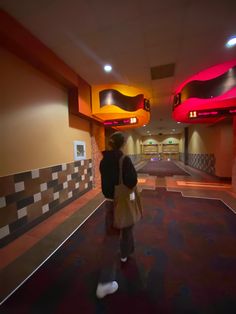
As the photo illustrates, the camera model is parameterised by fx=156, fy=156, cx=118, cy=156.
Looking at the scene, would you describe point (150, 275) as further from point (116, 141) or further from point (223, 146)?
point (223, 146)

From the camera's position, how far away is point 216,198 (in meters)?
3.45

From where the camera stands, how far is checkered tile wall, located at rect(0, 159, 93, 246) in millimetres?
1949

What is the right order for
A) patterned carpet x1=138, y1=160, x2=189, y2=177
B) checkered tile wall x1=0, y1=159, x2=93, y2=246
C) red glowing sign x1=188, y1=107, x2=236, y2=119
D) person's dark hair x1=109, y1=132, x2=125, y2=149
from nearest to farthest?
person's dark hair x1=109, y1=132, x2=125, y2=149, checkered tile wall x1=0, y1=159, x2=93, y2=246, red glowing sign x1=188, y1=107, x2=236, y2=119, patterned carpet x1=138, y1=160, x2=189, y2=177

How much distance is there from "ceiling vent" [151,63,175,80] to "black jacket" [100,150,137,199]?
255cm

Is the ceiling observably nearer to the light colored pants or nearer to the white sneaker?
the light colored pants

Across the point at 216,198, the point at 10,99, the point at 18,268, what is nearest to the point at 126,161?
the point at 18,268

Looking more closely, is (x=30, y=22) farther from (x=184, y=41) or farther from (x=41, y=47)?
(x=184, y=41)

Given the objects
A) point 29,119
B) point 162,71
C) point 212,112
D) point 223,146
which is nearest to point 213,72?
point 212,112

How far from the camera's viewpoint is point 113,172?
121 centimetres

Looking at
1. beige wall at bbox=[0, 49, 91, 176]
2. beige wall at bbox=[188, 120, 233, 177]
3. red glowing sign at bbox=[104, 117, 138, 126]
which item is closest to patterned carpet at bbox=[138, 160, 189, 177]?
beige wall at bbox=[188, 120, 233, 177]

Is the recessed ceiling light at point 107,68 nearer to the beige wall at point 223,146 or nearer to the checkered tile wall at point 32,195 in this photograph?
the checkered tile wall at point 32,195

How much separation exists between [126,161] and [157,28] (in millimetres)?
1961

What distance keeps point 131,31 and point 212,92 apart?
2215 millimetres

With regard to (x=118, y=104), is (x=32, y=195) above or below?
below
